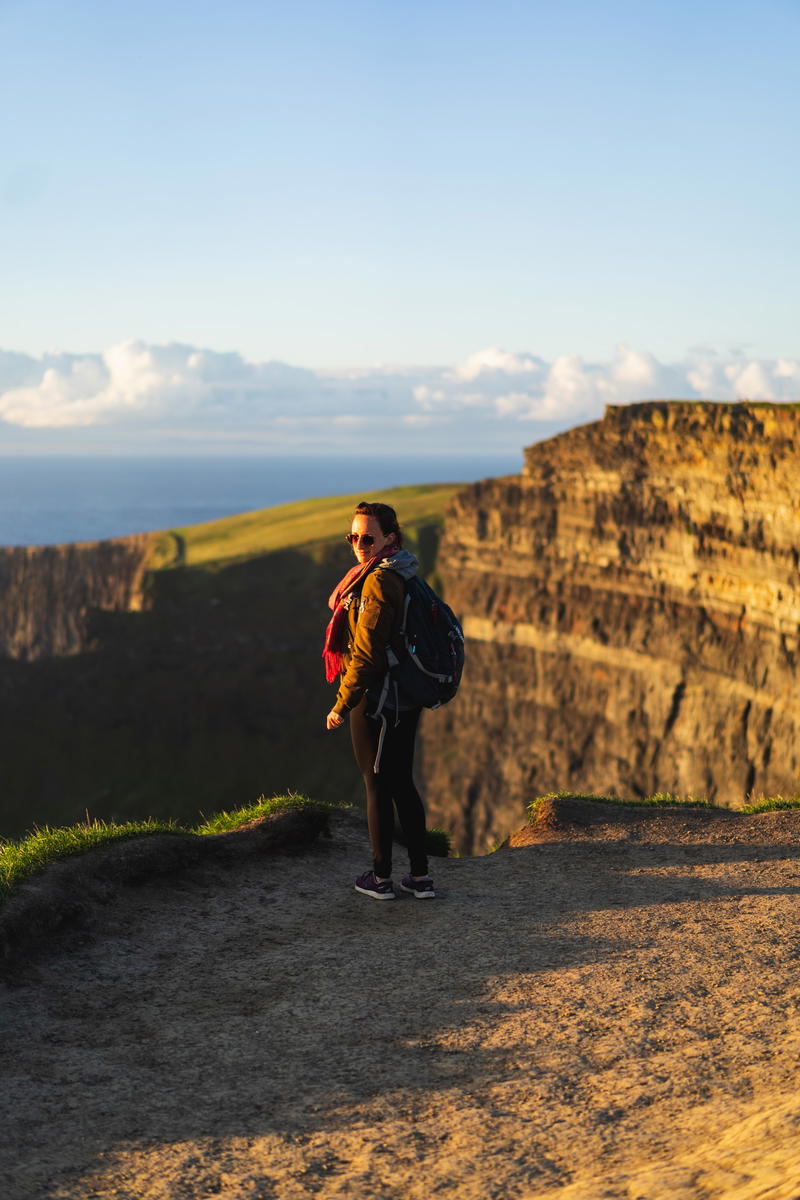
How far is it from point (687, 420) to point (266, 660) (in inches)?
1872

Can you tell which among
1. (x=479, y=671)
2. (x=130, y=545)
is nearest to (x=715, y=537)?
(x=479, y=671)

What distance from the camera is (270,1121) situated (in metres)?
6.39

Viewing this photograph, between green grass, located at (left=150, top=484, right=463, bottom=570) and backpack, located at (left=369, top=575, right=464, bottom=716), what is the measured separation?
323 ft

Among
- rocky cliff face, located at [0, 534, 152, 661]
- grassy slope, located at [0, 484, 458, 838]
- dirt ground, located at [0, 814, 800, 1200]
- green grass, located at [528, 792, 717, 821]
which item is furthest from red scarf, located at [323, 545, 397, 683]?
rocky cliff face, located at [0, 534, 152, 661]

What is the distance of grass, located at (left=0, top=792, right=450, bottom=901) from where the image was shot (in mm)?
9928

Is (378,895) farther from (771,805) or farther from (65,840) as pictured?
(771,805)

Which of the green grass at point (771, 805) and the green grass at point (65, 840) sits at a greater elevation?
the green grass at point (65, 840)

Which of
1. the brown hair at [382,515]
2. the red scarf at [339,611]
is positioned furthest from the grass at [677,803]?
the brown hair at [382,515]

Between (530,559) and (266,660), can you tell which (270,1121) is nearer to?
(530,559)

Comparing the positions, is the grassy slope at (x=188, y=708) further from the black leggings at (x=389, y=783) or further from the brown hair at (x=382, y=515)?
the brown hair at (x=382, y=515)

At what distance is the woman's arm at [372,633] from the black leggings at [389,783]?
0.27 meters

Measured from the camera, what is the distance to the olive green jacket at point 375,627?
10047mm

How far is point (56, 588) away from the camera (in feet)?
420

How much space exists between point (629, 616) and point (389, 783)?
5150 cm
